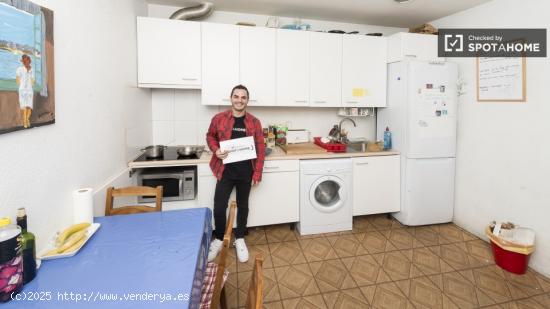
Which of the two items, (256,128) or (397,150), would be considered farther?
(397,150)

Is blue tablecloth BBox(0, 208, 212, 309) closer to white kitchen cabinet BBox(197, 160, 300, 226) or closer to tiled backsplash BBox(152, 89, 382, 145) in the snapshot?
white kitchen cabinet BBox(197, 160, 300, 226)

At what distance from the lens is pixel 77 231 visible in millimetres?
1195

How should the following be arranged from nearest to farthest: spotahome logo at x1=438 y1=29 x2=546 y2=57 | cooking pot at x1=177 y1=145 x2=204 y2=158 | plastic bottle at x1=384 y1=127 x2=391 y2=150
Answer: spotahome logo at x1=438 y1=29 x2=546 y2=57 → cooking pot at x1=177 y1=145 x2=204 y2=158 → plastic bottle at x1=384 y1=127 x2=391 y2=150

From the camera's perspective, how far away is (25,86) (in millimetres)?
1064

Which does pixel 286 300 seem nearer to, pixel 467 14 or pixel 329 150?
pixel 329 150

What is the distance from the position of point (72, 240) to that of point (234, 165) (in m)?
1.37

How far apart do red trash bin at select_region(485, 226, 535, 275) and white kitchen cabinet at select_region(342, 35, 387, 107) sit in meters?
1.66

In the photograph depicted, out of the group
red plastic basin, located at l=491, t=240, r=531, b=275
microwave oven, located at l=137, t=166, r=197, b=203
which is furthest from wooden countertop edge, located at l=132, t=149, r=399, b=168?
red plastic basin, located at l=491, t=240, r=531, b=275

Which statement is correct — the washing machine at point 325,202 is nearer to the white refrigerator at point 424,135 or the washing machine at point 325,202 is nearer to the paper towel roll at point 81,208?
the white refrigerator at point 424,135

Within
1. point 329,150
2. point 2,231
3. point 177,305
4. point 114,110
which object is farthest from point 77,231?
point 329,150

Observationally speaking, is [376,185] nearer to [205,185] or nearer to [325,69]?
[325,69]

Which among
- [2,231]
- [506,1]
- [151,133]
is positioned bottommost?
[2,231]

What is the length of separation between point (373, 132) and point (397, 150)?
0.57m

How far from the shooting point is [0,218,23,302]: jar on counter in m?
0.80
